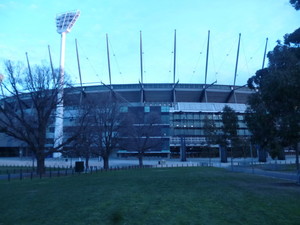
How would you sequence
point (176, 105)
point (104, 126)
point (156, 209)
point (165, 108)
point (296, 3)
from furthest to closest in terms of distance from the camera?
1. point (176, 105)
2. point (165, 108)
3. point (104, 126)
4. point (296, 3)
5. point (156, 209)

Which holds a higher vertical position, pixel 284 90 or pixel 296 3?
pixel 296 3

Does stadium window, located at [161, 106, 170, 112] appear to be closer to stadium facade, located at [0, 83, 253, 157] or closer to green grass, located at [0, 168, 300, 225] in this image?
stadium facade, located at [0, 83, 253, 157]

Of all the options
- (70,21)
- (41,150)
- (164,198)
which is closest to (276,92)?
(164,198)

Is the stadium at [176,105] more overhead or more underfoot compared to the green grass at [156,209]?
more overhead

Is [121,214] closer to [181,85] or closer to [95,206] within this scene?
[95,206]

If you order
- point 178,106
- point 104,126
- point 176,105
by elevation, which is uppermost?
point 176,105

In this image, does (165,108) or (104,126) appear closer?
(104,126)

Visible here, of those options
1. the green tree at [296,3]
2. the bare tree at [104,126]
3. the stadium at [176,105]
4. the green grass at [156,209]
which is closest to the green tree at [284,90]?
the green tree at [296,3]

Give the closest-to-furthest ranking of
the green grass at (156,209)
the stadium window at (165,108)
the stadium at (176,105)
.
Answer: the green grass at (156,209), the stadium at (176,105), the stadium window at (165,108)

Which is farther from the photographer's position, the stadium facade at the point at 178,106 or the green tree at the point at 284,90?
the stadium facade at the point at 178,106

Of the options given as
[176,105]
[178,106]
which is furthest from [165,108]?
[178,106]

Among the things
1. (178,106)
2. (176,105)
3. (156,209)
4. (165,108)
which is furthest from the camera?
(176,105)

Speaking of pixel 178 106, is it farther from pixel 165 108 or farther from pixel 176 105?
pixel 165 108

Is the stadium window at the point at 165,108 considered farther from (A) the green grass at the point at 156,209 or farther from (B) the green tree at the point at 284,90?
(A) the green grass at the point at 156,209
